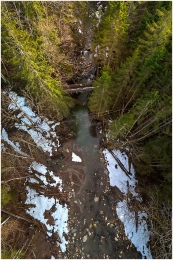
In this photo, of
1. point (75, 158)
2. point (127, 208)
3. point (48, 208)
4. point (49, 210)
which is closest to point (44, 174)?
point (48, 208)

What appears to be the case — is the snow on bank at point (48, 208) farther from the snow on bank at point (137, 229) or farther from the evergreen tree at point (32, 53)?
the evergreen tree at point (32, 53)

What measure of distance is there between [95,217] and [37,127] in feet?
36.8

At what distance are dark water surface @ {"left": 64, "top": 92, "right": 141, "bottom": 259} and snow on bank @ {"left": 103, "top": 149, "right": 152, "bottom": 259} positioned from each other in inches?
19.8

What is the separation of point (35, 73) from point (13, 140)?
991 cm

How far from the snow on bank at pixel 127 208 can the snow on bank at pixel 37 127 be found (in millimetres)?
6222

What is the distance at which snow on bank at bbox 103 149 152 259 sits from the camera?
58.1ft

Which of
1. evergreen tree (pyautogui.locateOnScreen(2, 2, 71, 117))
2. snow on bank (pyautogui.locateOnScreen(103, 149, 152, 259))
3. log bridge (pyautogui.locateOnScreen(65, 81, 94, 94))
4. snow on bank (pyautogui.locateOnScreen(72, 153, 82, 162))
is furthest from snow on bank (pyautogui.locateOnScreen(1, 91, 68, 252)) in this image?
snow on bank (pyautogui.locateOnScreen(103, 149, 152, 259))

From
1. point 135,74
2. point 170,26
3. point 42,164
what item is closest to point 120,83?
point 135,74

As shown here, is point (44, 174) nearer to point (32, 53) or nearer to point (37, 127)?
point (37, 127)

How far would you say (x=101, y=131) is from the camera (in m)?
22.5

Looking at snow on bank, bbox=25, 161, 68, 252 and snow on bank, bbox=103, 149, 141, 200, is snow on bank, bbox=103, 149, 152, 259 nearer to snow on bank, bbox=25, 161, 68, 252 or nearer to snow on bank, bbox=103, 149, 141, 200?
snow on bank, bbox=103, 149, 141, 200

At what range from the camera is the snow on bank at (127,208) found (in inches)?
698

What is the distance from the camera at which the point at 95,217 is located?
18.8m

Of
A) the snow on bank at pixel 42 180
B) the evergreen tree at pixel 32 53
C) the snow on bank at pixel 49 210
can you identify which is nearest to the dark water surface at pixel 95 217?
the snow on bank at pixel 49 210
